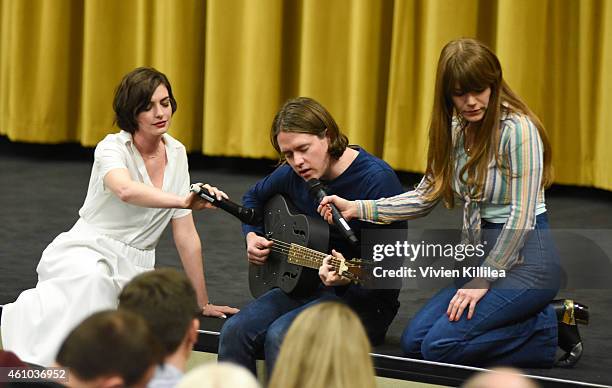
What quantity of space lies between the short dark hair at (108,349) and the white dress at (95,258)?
1.51 meters

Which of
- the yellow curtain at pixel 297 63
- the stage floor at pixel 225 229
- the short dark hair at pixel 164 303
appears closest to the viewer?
the short dark hair at pixel 164 303

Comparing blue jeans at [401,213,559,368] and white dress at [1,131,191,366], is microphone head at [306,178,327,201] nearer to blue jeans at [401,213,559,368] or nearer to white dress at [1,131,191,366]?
blue jeans at [401,213,559,368]

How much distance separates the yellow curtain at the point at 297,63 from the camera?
17.0 ft

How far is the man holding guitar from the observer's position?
10.4 ft

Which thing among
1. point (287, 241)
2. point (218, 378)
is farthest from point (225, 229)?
point (218, 378)

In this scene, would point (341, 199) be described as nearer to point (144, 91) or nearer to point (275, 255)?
point (275, 255)

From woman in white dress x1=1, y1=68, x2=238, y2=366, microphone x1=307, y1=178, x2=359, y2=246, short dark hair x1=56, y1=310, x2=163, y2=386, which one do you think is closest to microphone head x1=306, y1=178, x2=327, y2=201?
microphone x1=307, y1=178, x2=359, y2=246

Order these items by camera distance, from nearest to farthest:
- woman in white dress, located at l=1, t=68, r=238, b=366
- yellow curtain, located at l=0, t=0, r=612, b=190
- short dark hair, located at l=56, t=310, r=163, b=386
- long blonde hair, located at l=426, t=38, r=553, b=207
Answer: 1. short dark hair, located at l=56, t=310, r=163, b=386
2. long blonde hair, located at l=426, t=38, r=553, b=207
3. woman in white dress, located at l=1, t=68, r=238, b=366
4. yellow curtain, located at l=0, t=0, r=612, b=190

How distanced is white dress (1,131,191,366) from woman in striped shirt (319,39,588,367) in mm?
711

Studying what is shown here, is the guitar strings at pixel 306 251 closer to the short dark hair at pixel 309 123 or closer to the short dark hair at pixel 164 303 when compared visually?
the short dark hair at pixel 309 123

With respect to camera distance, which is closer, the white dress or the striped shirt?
the striped shirt

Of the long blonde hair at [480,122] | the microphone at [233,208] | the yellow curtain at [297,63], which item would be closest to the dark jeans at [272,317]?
the microphone at [233,208]

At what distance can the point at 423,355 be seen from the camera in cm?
316

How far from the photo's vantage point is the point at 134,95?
3424 millimetres
